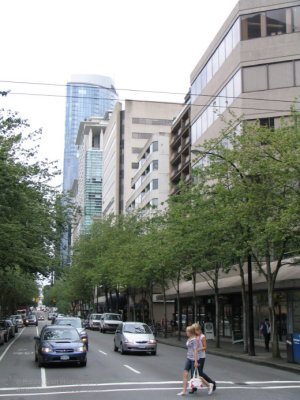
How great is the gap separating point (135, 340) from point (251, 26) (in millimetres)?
25070

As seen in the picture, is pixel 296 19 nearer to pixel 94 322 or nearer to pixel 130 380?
pixel 130 380

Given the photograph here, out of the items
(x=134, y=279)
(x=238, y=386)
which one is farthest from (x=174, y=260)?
(x=238, y=386)

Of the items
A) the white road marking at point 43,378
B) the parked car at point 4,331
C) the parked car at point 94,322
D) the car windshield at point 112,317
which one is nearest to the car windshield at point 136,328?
the white road marking at point 43,378

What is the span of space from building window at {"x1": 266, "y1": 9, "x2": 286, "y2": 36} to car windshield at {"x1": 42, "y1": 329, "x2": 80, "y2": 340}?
1060 inches

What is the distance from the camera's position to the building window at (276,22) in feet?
117

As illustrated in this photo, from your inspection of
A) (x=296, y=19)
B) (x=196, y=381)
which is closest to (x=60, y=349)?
(x=196, y=381)

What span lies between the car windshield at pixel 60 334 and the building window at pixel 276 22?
26.9m

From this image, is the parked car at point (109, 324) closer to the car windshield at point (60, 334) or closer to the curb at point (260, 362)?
the curb at point (260, 362)

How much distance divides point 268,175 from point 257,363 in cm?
776

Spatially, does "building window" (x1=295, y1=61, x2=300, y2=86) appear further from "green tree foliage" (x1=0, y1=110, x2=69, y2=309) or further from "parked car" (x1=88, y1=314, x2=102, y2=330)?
"parked car" (x1=88, y1=314, x2=102, y2=330)

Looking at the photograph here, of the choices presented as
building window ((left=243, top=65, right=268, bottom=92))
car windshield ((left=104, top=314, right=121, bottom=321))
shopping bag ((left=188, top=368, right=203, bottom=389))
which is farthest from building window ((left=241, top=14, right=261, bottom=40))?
shopping bag ((left=188, top=368, right=203, bottom=389))

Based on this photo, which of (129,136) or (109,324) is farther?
(129,136)

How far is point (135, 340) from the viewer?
74.6 feet

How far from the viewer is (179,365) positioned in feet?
61.7
